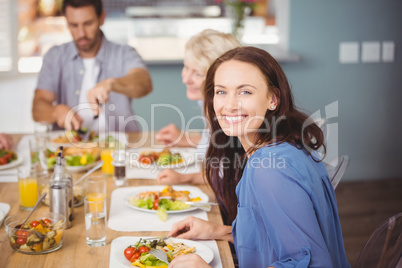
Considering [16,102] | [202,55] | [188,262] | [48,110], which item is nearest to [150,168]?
[202,55]

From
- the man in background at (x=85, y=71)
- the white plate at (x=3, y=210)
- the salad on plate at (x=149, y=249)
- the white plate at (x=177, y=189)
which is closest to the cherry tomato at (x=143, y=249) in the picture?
the salad on plate at (x=149, y=249)

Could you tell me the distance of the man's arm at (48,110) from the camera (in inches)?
129

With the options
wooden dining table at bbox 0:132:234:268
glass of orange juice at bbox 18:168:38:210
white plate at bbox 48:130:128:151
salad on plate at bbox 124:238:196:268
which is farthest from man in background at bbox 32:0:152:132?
salad on plate at bbox 124:238:196:268

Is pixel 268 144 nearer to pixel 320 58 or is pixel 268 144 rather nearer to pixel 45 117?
pixel 45 117

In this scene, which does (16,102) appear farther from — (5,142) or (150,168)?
(150,168)

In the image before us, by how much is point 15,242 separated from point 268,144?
74cm

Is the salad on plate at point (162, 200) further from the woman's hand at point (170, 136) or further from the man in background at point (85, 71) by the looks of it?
the man in background at point (85, 71)

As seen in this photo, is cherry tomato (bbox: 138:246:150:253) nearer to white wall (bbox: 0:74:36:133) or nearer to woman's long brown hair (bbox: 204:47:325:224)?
woman's long brown hair (bbox: 204:47:325:224)

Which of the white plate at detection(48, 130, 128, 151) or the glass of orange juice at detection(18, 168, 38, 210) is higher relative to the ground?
the glass of orange juice at detection(18, 168, 38, 210)

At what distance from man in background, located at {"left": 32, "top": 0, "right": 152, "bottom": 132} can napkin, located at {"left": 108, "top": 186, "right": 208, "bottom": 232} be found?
5.48 ft

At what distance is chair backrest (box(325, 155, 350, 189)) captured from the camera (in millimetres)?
1873

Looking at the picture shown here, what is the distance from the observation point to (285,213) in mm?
1259

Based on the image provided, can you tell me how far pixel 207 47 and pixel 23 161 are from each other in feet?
3.28

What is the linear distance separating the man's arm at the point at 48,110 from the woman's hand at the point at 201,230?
1.78 meters
